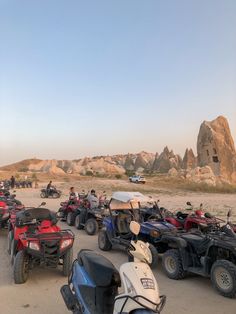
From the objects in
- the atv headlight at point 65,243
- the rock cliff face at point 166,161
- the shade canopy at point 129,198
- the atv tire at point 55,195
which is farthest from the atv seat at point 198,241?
the rock cliff face at point 166,161

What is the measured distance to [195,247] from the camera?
7141 millimetres

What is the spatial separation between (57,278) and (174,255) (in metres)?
2.33

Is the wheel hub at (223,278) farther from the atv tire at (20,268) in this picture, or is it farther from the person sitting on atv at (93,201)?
the person sitting on atv at (93,201)

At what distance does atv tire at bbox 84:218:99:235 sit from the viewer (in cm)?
1220

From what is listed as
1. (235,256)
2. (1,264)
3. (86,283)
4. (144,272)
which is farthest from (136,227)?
(1,264)

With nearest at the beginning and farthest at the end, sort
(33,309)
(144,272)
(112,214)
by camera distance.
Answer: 1. (144,272)
2. (33,309)
3. (112,214)

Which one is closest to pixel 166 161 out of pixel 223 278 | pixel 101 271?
pixel 223 278

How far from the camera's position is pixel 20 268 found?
6.71m

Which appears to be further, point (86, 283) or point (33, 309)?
point (33, 309)

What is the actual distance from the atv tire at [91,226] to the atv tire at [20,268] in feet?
17.9

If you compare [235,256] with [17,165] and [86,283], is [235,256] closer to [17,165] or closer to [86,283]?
[86,283]

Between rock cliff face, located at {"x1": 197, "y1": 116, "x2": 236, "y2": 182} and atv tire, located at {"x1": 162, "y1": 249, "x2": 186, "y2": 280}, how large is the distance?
5692cm

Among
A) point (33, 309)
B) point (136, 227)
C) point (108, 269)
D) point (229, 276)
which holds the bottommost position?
point (33, 309)

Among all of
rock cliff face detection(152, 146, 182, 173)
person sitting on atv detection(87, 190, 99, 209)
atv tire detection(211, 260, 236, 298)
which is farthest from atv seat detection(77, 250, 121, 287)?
rock cliff face detection(152, 146, 182, 173)
